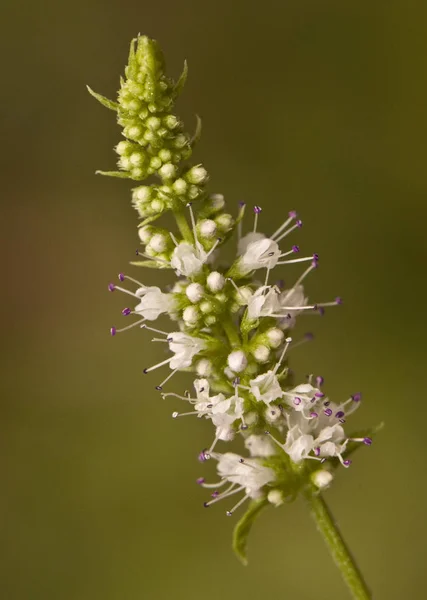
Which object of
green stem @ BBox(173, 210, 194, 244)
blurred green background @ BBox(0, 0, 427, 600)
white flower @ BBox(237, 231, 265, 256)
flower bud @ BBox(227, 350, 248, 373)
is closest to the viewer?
flower bud @ BBox(227, 350, 248, 373)

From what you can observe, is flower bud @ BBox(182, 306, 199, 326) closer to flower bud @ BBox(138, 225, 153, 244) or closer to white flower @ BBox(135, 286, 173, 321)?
white flower @ BBox(135, 286, 173, 321)

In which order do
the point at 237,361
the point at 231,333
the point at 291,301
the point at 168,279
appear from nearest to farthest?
the point at 237,361
the point at 231,333
the point at 291,301
the point at 168,279

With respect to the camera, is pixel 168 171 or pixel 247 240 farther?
pixel 247 240

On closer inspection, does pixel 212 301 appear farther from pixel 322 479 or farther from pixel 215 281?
pixel 322 479

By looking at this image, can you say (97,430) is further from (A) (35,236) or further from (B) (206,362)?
(B) (206,362)

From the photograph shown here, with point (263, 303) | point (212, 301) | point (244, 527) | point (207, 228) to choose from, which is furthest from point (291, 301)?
point (244, 527)

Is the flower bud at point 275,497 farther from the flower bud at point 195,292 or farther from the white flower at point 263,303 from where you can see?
the flower bud at point 195,292

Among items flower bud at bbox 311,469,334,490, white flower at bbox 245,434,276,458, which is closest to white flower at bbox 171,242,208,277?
white flower at bbox 245,434,276,458
